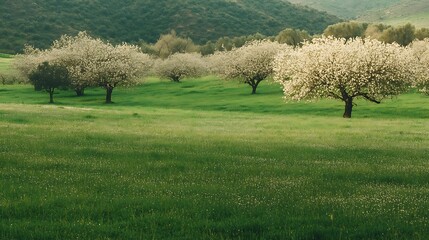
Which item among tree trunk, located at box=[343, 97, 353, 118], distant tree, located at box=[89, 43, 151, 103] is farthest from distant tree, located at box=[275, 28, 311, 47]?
Result: tree trunk, located at box=[343, 97, 353, 118]

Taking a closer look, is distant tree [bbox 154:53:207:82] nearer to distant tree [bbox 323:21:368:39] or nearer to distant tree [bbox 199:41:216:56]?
distant tree [bbox 199:41:216:56]

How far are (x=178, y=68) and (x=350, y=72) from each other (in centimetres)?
7032

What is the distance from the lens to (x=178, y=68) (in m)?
117

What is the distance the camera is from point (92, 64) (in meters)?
83.4

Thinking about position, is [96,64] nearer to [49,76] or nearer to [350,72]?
[49,76]

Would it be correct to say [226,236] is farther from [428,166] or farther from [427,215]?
[428,166]

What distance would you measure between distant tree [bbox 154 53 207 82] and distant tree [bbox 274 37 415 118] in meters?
64.4

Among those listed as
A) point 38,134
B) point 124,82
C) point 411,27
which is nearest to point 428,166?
point 38,134

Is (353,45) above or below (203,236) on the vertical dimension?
above

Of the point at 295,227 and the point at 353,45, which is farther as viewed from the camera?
the point at 353,45

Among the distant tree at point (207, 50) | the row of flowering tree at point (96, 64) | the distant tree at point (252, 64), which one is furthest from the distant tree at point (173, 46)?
the distant tree at point (252, 64)

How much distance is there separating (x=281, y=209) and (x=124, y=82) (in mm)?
75629

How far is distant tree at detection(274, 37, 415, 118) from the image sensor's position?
5075cm

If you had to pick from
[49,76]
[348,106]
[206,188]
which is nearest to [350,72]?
[348,106]
